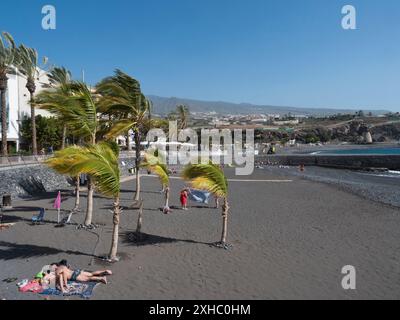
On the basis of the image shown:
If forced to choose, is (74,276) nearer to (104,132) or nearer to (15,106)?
(104,132)

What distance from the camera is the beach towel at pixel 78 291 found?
6859 mm

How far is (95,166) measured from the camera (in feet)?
26.2

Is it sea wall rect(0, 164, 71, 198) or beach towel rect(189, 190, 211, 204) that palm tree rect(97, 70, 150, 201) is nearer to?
beach towel rect(189, 190, 211, 204)

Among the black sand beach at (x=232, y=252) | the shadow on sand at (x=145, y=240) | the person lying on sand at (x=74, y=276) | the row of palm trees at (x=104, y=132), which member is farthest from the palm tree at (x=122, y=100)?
the person lying on sand at (x=74, y=276)

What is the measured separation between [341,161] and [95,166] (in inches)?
2067

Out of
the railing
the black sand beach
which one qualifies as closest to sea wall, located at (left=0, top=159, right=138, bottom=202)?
the railing

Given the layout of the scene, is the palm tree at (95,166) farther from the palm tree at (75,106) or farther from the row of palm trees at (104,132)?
the palm tree at (75,106)

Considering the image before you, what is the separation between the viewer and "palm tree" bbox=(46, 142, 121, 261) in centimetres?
786

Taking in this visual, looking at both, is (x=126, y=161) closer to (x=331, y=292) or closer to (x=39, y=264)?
(x=39, y=264)

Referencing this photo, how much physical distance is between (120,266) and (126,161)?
2827 cm

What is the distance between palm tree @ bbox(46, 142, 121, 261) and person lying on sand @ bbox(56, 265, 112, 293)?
107 centimetres
